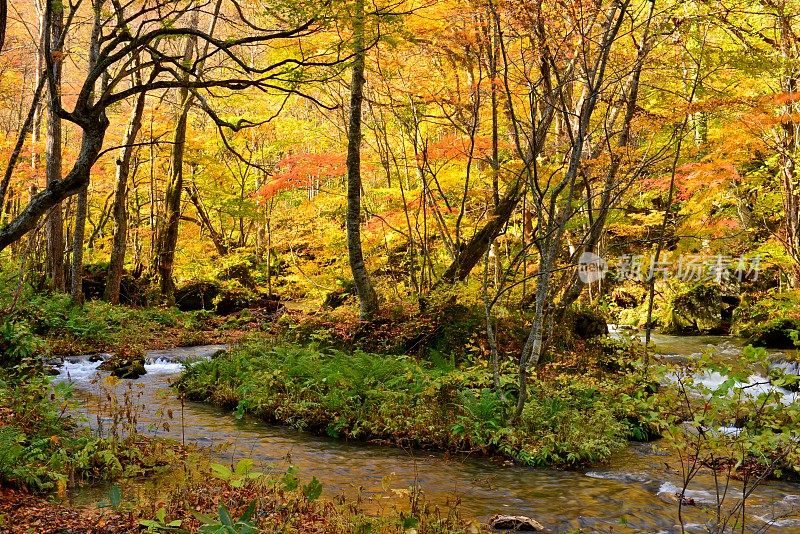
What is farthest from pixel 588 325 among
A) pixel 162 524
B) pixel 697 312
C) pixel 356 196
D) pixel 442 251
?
pixel 162 524

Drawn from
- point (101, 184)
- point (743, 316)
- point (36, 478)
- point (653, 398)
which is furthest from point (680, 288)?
point (101, 184)

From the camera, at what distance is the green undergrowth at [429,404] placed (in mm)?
7438

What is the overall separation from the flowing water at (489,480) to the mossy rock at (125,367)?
266cm

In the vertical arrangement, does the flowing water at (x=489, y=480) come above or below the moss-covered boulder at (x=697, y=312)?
below

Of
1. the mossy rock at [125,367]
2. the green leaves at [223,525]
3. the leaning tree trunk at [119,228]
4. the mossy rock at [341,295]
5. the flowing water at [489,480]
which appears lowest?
the flowing water at [489,480]

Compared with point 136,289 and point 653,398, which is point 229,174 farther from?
point 653,398

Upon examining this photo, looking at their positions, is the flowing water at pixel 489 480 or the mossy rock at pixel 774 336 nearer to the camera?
the flowing water at pixel 489 480

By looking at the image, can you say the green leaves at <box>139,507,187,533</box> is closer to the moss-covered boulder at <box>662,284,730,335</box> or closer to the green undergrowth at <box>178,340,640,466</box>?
the green undergrowth at <box>178,340,640,466</box>

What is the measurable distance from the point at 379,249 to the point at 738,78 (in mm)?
9945

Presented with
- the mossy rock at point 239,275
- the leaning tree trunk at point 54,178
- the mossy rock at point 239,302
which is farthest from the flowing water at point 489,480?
the mossy rock at point 239,275

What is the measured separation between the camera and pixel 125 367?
11586 mm

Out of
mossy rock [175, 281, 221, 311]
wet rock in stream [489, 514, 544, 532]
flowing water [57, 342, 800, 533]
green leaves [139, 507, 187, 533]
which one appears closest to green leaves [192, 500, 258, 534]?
green leaves [139, 507, 187, 533]

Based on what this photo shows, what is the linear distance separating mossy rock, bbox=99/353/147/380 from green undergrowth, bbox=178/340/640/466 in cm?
179

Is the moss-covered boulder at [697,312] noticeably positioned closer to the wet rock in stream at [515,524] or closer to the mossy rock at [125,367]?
the mossy rock at [125,367]
